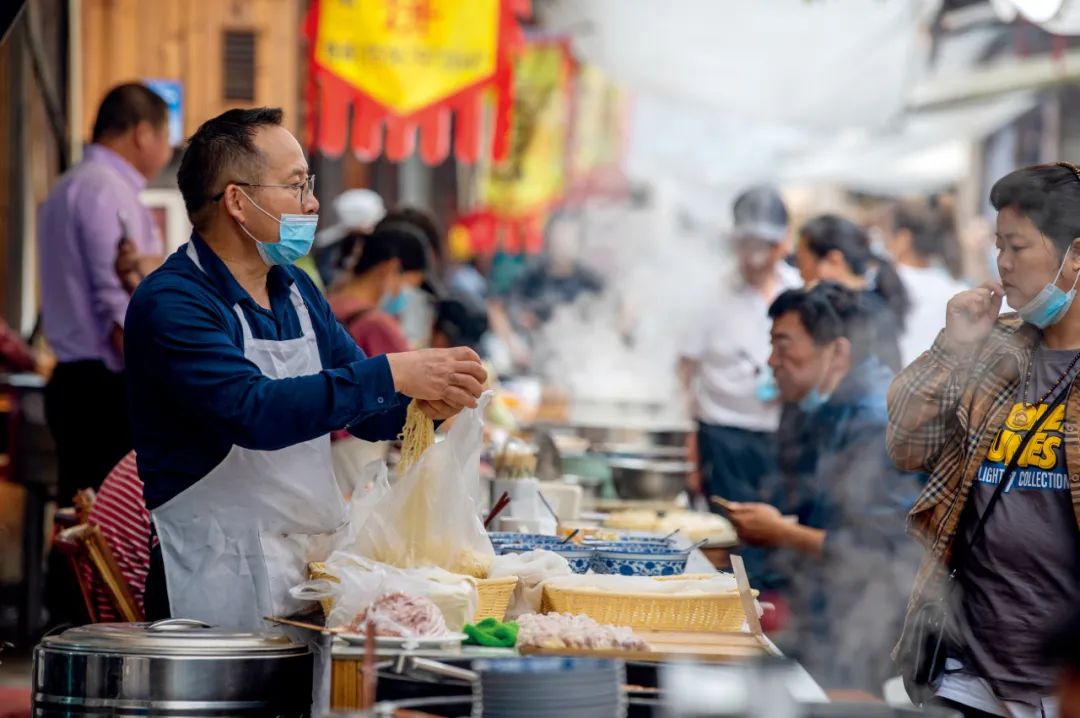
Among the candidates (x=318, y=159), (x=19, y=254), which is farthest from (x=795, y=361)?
(x=318, y=159)

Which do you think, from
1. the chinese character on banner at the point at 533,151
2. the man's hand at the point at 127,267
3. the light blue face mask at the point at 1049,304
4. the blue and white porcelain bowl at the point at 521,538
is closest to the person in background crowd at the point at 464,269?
the chinese character on banner at the point at 533,151

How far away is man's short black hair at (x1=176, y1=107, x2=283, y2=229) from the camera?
392cm

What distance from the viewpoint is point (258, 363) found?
3869 mm

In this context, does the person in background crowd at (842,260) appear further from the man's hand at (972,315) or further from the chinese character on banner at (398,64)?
the man's hand at (972,315)

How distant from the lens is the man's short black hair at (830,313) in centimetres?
662

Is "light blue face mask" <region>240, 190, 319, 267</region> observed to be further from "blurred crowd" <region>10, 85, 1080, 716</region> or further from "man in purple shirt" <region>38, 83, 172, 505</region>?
"man in purple shirt" <region>38, 83, 172, 505</region>

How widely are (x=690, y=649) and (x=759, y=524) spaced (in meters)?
2.53

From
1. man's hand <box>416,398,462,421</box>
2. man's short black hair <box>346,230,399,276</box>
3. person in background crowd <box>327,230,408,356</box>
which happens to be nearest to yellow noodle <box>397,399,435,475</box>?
man's hand <box>416,398,462,421</box>

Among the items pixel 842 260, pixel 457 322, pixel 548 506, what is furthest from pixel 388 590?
pixel 842 260

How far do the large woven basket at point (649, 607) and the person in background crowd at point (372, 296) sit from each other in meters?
4.01

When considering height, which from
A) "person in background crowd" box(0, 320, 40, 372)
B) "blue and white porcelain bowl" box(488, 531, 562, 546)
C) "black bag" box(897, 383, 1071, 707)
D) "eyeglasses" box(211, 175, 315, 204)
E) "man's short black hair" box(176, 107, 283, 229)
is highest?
"man's short black hair" box(176, 107, 283, 229)

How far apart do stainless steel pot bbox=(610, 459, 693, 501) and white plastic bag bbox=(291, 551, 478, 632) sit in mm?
4056

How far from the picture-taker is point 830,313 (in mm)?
6637

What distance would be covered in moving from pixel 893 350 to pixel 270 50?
18.0ft
